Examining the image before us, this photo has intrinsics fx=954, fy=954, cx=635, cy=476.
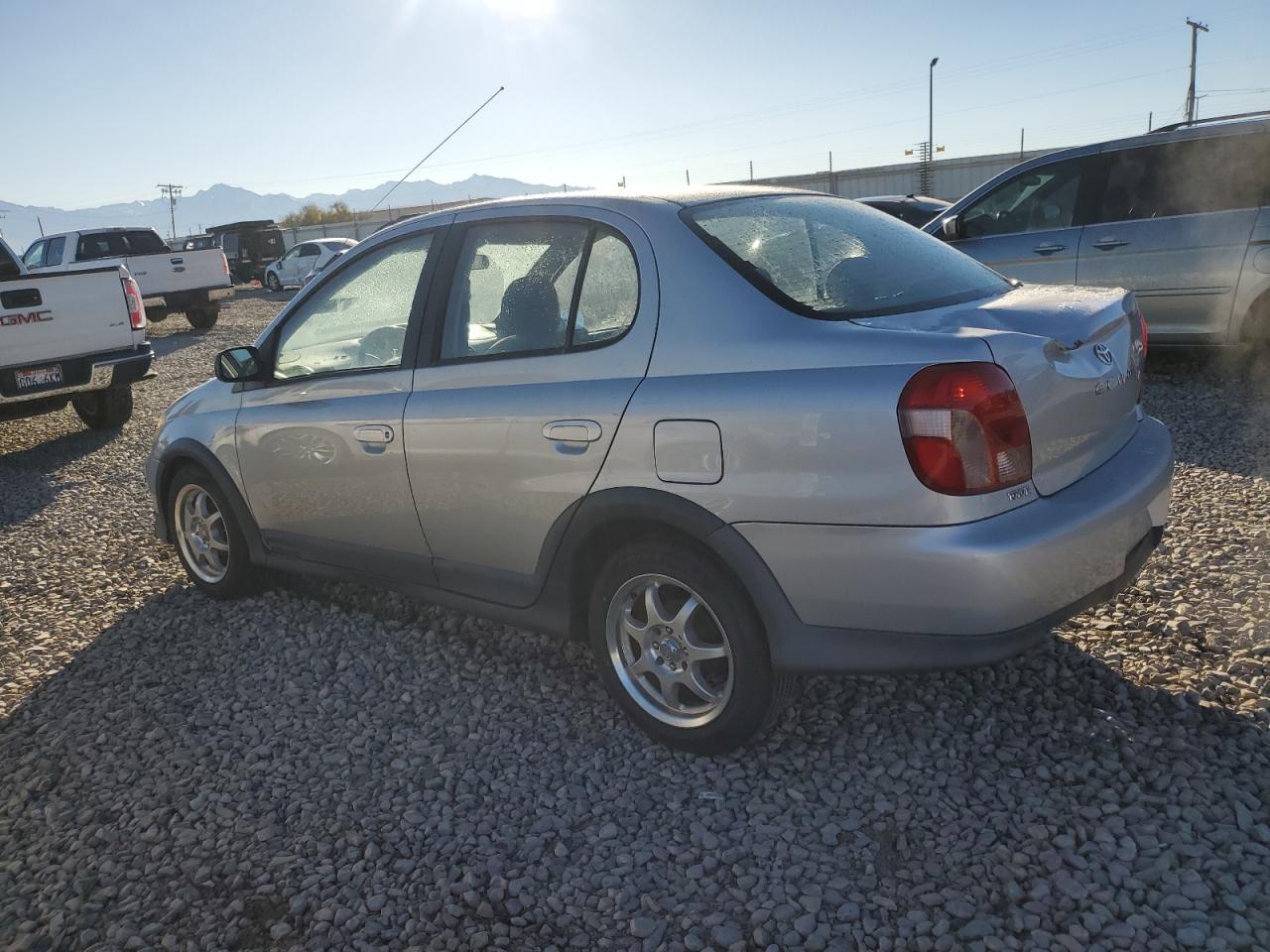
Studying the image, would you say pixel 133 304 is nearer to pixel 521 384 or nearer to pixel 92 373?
pixel 92 373

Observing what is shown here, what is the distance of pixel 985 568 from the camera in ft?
7.75

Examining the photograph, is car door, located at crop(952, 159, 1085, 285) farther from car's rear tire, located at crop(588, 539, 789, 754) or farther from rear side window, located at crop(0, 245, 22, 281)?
rear side window, located at crop(0, 245, 22, 281)

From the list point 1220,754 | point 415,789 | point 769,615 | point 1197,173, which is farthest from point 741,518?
point 1197,173

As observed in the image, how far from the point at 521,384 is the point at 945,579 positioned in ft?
4.90

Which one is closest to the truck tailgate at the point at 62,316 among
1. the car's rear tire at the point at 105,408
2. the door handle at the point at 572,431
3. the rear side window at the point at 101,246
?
the car's rear tire at the point at 105,408

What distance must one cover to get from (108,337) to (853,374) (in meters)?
8.19

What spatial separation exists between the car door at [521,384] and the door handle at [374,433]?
0.12 metres

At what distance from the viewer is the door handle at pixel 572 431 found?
2914 mm

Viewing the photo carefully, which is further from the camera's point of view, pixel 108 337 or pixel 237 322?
pixel 237 322

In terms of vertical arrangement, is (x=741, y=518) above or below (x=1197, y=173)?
below

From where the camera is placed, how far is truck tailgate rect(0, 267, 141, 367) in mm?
7770

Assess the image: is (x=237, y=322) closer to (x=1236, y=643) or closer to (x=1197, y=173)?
(x=1197, y=173)

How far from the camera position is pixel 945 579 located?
239 cm

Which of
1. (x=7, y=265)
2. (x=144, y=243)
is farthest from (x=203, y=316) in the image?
(x=7, y=265)
